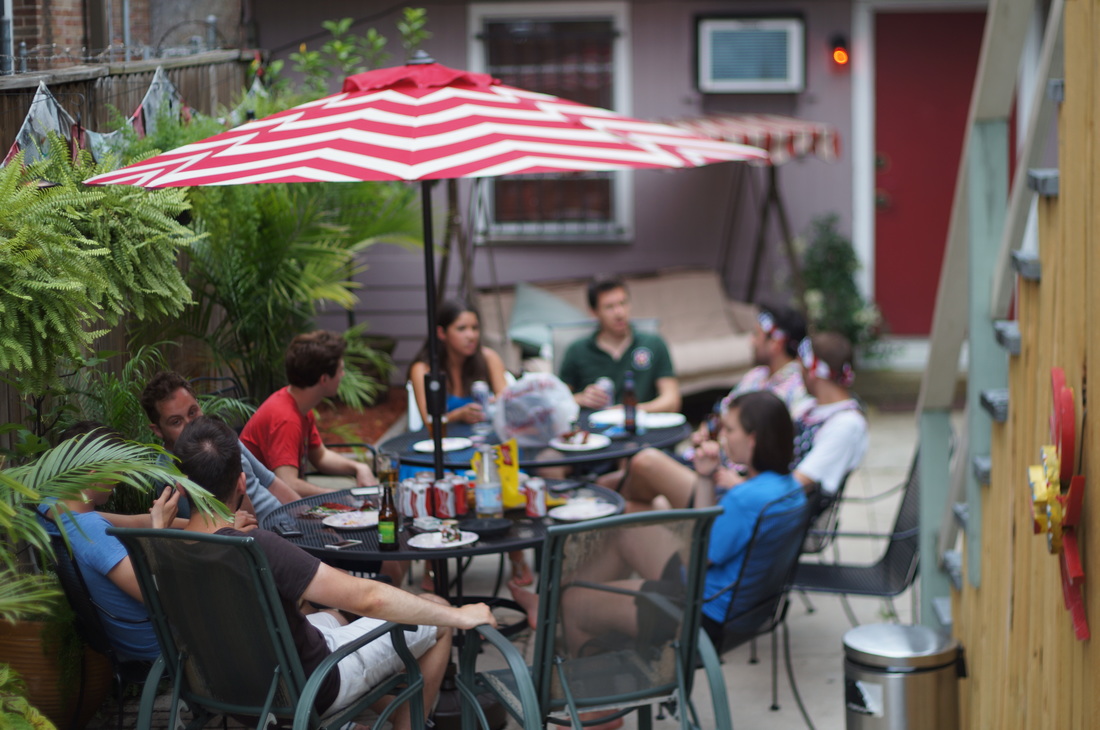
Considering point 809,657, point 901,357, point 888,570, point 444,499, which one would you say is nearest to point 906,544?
point 888,570

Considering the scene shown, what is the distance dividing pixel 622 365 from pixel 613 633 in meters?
3.04

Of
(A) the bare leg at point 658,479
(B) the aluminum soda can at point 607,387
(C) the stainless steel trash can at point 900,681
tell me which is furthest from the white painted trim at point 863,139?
(C) the stainless steel trash can at point 900,681

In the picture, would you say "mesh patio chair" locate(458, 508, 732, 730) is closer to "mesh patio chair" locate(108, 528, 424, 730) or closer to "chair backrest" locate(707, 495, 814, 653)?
"mesh patio chair" locate(108, 528, 424, 730)

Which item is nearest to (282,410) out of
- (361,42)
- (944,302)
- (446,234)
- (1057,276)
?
(944,302)

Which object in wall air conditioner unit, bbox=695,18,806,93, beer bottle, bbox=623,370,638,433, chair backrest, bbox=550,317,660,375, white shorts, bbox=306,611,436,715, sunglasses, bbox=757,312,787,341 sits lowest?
white shorts, bbox=306,611,436,715

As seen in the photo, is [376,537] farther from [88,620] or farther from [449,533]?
[88,620]

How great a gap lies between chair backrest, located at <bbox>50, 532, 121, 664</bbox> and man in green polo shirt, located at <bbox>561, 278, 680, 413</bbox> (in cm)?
302

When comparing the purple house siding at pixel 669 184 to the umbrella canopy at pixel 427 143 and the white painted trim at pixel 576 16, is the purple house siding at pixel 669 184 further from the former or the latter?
the umbrella canopy at pixel 427 143

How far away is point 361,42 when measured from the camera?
945 centimetres

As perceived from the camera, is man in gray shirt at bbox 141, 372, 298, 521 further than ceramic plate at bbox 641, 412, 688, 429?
No

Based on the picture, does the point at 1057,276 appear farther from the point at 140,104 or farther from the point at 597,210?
the point at 597,210

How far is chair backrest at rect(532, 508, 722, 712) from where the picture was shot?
10.0 feet

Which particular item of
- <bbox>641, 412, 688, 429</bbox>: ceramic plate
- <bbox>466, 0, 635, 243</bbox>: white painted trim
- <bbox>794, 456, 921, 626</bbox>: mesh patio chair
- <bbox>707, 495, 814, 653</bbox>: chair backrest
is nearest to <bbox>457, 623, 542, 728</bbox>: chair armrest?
<bbox>707, 495, 814, 653</bbox>: chair backrest

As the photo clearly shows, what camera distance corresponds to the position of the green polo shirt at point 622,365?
608 centimetres
